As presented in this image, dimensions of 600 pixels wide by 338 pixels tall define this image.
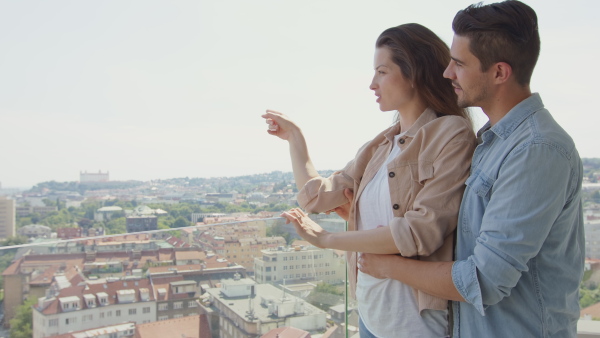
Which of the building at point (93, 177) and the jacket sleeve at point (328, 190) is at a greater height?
the building at point (93, 177)

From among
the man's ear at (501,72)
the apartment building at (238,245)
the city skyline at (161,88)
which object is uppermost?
the city skyline at (161,88)

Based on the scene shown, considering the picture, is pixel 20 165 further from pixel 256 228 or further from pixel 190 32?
pixel 256 228

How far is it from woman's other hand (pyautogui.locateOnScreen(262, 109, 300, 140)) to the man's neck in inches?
26.1

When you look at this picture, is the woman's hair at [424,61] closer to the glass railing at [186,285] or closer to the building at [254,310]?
the glass railing at [186,285]

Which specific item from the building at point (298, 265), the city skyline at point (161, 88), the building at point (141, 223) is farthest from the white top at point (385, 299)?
the city skyline at point (161, 88)

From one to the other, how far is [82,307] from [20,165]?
264 feet

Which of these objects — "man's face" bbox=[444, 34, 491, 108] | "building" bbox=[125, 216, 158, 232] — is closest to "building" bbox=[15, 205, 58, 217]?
"building" bbox=[125, 216, 158, 232]

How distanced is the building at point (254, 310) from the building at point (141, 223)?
3741 cm

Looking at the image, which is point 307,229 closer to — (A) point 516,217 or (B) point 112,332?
(A) point 516,217

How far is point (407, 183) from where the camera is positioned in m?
1.14

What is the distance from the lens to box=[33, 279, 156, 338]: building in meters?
1.98

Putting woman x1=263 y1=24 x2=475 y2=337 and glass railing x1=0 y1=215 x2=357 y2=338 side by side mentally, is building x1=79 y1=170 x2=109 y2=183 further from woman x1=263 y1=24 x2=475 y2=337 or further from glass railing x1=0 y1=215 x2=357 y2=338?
woman x1=263 y1=24 x2=475 y2=337

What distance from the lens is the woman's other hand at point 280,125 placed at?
1.59 metres

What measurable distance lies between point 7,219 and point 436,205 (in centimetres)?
5592
